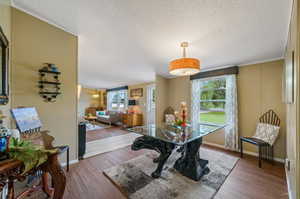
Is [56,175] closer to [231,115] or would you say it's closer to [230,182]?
[230,182]

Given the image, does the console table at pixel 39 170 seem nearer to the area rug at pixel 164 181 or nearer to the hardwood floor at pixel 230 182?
the hardwood floor at pixel 230 182

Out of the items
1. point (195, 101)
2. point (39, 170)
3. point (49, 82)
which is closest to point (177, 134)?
point (39, 170)

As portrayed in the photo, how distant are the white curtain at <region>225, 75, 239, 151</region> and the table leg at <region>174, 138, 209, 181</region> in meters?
1.48

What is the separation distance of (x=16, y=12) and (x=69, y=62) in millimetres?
936

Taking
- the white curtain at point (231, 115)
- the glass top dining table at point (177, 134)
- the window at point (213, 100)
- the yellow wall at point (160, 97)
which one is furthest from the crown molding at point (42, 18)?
the white curtain at point (231, 115)

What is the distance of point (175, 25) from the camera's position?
1854 millimetres

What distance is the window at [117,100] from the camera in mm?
7676

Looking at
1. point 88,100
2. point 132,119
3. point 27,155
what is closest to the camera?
point 27,155

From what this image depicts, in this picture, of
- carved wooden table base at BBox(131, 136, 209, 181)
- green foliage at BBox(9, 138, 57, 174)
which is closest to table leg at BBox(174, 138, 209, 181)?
carved wooden table base at BBox(131, 136, 209, 181)

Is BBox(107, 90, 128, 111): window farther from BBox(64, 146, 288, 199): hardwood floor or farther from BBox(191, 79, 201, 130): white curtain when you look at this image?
BBox(64, 146, 288, 199): hardwood floor

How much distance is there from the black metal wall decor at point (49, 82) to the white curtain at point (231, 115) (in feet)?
13.4

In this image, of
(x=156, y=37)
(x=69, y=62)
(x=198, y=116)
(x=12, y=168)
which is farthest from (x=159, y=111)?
(x=12, y=168)

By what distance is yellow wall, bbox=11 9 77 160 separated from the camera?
6.11 ft

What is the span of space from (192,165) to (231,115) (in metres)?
2.02
